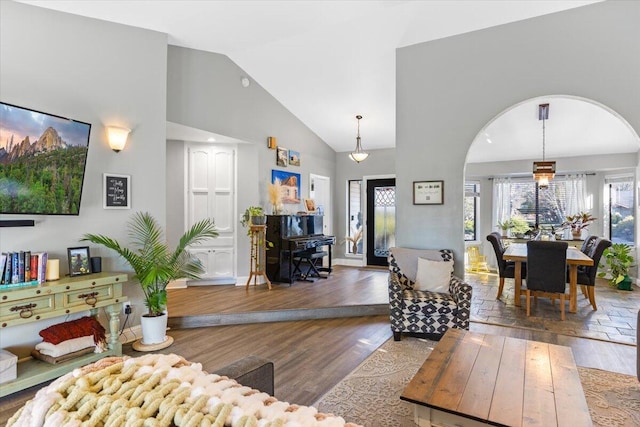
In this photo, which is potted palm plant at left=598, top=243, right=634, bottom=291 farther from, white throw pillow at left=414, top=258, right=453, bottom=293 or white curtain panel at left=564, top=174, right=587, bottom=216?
white throw pillow at left=414, top=258, right=453, bottom=293

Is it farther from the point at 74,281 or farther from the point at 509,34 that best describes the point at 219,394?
the point at 509,34

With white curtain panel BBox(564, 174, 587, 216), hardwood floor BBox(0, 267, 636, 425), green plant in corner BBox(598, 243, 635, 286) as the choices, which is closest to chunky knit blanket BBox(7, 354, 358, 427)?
hardwood floor BBox(0, 267, 636, 425)

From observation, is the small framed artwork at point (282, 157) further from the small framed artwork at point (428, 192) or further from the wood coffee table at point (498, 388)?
the wood coffee table at point (498, 388)

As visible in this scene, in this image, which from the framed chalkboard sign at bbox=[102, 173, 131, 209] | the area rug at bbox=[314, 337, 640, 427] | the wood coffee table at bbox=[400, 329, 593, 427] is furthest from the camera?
the framed chalkboard sign at bbox=[102, 173, 131, 209]

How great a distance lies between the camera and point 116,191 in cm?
354

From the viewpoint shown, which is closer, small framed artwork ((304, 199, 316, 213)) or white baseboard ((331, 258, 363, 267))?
small framed artwork ((304, 199, 316, 213))

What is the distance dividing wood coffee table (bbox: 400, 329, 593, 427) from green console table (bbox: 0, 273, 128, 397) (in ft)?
8.87

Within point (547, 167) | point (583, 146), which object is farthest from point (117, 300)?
point (583, 146)

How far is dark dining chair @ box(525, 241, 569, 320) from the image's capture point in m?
4.28

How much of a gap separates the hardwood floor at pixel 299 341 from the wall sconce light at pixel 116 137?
2016 mm

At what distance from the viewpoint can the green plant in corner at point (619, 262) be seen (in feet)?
19.5

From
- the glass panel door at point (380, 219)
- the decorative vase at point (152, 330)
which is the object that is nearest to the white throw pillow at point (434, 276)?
the decorative vase at point (152, 330)

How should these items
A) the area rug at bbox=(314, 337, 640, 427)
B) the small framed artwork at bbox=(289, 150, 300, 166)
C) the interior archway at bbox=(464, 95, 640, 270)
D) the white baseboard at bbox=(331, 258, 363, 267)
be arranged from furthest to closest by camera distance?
the white baseboard at bbox=(331, 258, 363, 267)
the small framed artwork at bbox=(289, 150, 300, 166)
the interior archway at bbox=(464, 95, 640, 270)
the area rug at bbox=(314, 337, 640, 427)

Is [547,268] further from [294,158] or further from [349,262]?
[294,158]
